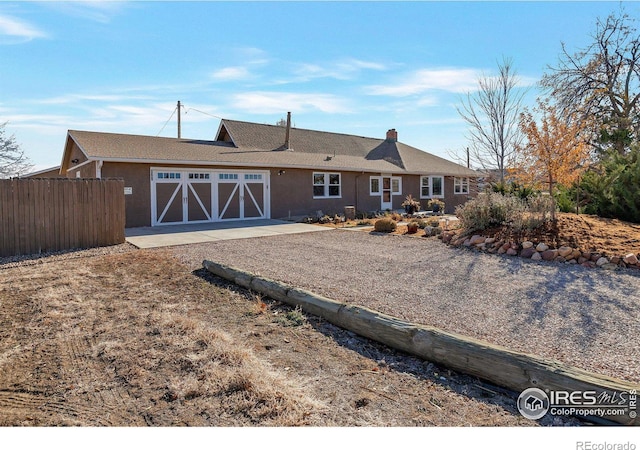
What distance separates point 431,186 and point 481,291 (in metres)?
18.8

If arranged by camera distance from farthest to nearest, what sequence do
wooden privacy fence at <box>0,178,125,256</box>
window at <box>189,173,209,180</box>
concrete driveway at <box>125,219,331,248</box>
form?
window at <box>189,173,209,180</box>
concrete driveway at <box>125,219,331,248</box>
wooden privacy fence at <box>0,178,125,256</box>

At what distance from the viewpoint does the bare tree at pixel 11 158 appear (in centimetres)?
2544

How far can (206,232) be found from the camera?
40.9ft

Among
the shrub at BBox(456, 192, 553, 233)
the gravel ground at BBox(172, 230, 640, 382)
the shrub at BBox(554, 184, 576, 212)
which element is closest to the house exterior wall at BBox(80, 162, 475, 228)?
the gravel ground at BBox(172, 230, 640, 382)

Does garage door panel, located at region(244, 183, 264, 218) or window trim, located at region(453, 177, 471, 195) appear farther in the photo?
window trim, located at region(453, 177, 471, 195)

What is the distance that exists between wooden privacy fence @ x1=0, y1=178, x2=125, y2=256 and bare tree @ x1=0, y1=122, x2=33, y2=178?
22.1m

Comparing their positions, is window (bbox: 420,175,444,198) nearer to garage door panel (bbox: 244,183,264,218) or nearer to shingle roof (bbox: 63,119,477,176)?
shingle roof (bbox: 63,119,477,176)

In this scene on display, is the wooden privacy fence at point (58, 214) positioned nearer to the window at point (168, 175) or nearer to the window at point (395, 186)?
the window at point (168, 175)

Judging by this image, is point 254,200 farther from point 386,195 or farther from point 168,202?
point 386,195

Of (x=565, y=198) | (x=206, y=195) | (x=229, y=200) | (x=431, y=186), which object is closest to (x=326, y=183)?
(x=229, y=200)

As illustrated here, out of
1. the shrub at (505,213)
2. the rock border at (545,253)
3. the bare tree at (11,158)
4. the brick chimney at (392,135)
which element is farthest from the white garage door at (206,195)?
the bare tree at (11,158)

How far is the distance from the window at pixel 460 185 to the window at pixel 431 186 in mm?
1500

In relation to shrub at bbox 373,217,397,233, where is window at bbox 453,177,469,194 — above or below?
above

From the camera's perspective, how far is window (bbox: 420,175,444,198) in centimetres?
2344
